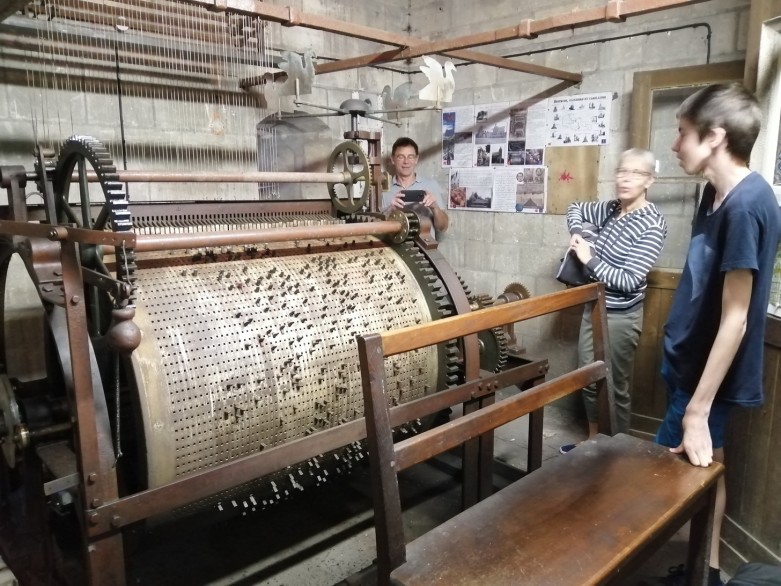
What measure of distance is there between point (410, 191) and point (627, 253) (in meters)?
1.56

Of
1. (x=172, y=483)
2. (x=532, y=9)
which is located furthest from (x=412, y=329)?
(x=532, y=9)

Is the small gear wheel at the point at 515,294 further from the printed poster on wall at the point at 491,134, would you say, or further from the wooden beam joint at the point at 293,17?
the wooden beam joint at the point at 293,17

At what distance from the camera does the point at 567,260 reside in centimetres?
284

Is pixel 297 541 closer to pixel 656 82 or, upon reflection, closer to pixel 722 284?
pixel 722 284

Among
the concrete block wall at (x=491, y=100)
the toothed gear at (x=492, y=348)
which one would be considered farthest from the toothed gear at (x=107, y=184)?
the toothed gear at (x=492, y=348)

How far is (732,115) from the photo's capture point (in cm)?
150

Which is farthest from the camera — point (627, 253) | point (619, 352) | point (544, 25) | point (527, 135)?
point (527, 135)

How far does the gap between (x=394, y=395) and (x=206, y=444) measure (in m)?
0.71

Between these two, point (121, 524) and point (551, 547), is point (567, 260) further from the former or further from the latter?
point (121, 524)

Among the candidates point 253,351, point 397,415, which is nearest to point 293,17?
point 253,351

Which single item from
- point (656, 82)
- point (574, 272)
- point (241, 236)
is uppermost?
point (656, 82)

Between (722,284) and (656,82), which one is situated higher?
(656,82)

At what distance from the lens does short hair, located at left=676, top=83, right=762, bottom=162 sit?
1503 mm

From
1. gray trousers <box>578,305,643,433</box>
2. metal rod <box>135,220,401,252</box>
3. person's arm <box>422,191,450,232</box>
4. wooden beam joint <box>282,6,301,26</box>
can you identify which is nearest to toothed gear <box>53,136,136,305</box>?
metal rod <box>135,220,401,252</box>
